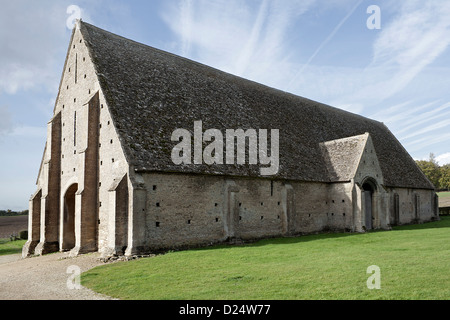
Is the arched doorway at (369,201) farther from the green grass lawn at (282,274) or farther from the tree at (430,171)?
the tree at (430,171)

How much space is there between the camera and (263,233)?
78.3 ft

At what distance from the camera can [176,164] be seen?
1984 cm

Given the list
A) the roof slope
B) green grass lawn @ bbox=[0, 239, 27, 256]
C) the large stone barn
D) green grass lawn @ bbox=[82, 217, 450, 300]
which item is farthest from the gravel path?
green grass lawn @ bbox=[0, 239, 27, 256]

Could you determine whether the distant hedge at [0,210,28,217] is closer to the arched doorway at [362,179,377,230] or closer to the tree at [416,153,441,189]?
the arched doorway at [362,179,377,230]

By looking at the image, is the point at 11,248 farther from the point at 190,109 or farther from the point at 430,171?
the point at 430,171

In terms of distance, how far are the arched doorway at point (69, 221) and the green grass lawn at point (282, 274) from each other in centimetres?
956

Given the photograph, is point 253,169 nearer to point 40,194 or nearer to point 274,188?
point 274,188

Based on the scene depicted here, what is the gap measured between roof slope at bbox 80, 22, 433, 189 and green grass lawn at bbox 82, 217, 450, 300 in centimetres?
608

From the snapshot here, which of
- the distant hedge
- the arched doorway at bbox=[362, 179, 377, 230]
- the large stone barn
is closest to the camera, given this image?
the large stone barn

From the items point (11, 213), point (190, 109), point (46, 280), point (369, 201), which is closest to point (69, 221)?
point (46, 280)

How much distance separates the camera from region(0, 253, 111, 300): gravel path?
37.4ft

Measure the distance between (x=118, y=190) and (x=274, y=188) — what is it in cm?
1159

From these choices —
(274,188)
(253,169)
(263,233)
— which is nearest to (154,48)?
(253,169)

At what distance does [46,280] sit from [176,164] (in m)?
8.73
